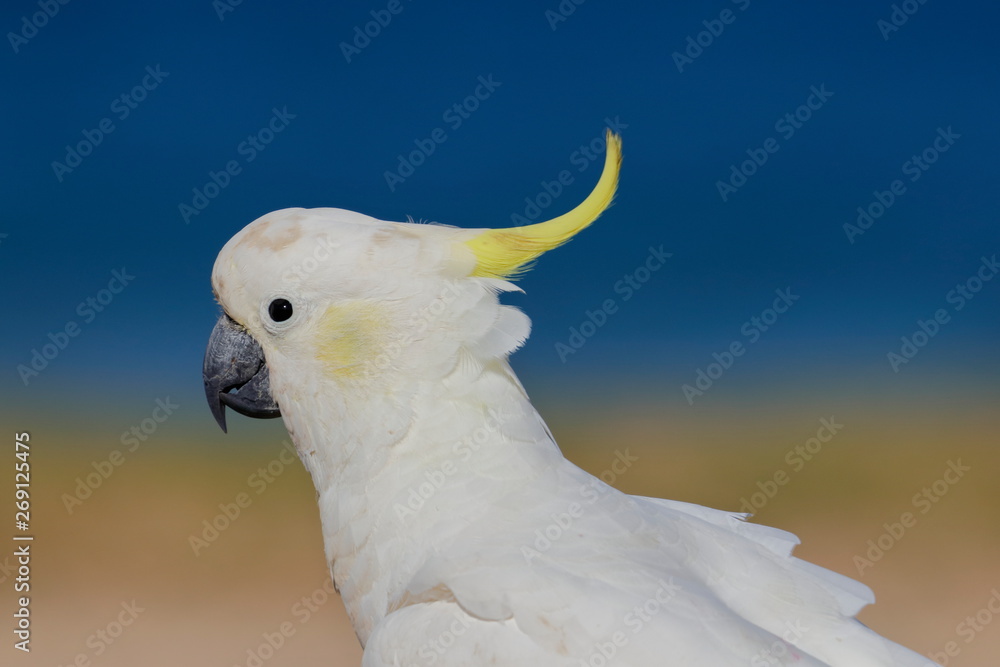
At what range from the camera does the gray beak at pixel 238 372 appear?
1729mm

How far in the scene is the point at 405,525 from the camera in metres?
1.51

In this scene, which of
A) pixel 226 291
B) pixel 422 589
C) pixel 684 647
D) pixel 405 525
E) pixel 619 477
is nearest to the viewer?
pixel 684 647

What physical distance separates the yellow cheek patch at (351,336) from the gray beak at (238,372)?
0.74ft

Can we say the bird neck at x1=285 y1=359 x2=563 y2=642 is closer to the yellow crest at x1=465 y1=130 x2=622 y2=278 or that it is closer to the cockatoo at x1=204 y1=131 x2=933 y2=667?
the cockatoo at x1=204 y1=131 x2=933 y2=667

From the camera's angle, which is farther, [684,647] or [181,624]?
[181,624]

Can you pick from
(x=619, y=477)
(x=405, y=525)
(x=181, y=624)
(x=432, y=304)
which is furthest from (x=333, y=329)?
(x=619, y=477)

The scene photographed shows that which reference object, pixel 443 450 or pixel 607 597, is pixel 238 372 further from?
pixel 607 597

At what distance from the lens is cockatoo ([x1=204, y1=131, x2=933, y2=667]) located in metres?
1.44

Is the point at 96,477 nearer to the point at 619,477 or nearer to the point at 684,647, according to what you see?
the point at 619,477

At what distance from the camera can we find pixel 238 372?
1.74 m

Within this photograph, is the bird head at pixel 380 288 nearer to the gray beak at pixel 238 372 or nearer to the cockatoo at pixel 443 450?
the cockatoo at pixel 443 450

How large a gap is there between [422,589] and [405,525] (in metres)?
0.14

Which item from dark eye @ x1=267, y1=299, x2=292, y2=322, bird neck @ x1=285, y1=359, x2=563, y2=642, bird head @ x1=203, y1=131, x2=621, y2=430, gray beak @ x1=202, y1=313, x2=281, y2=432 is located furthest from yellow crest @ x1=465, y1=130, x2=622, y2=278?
gray beak @ x1=202, y1=313, x2=281, y2=432

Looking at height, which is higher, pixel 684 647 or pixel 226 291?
pixel 684 647
